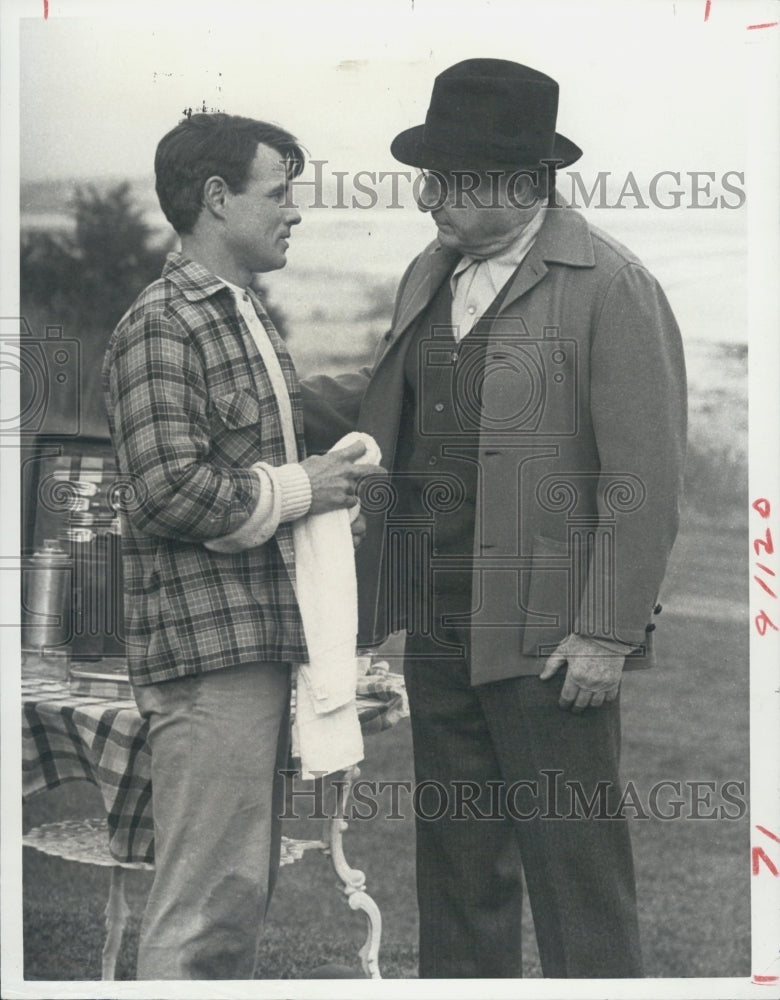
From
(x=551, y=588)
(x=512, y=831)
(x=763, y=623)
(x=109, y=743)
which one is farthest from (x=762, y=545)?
(x=109, y=743)

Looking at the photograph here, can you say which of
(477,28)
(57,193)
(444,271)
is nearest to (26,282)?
(57,193)

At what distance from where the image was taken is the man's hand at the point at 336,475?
3.91m

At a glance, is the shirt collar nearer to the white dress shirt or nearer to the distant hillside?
the white dress shirt

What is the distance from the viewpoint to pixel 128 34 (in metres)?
4.03

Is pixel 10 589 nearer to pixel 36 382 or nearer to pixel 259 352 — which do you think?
pixel 36 382

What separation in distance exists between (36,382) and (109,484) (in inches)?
15.6

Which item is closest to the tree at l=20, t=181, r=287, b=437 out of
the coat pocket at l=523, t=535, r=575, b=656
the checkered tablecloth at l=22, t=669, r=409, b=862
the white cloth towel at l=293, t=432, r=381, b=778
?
the white cloth towel at l=293, t=432, r=381, b=778

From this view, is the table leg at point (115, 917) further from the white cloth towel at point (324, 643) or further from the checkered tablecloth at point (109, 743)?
the white cloth towel at point (324, 643)

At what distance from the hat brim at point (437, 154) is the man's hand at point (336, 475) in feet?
2.78

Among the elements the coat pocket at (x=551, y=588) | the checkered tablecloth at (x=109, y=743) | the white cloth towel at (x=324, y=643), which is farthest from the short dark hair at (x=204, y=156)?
the checkered tablecloth at (x=109, y=743)

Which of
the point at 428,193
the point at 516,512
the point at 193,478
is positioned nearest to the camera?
the point at 193,478

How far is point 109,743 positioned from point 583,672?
1402 mm

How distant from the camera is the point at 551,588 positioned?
12.8 ft

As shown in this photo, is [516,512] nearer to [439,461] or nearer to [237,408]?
[439,461]
